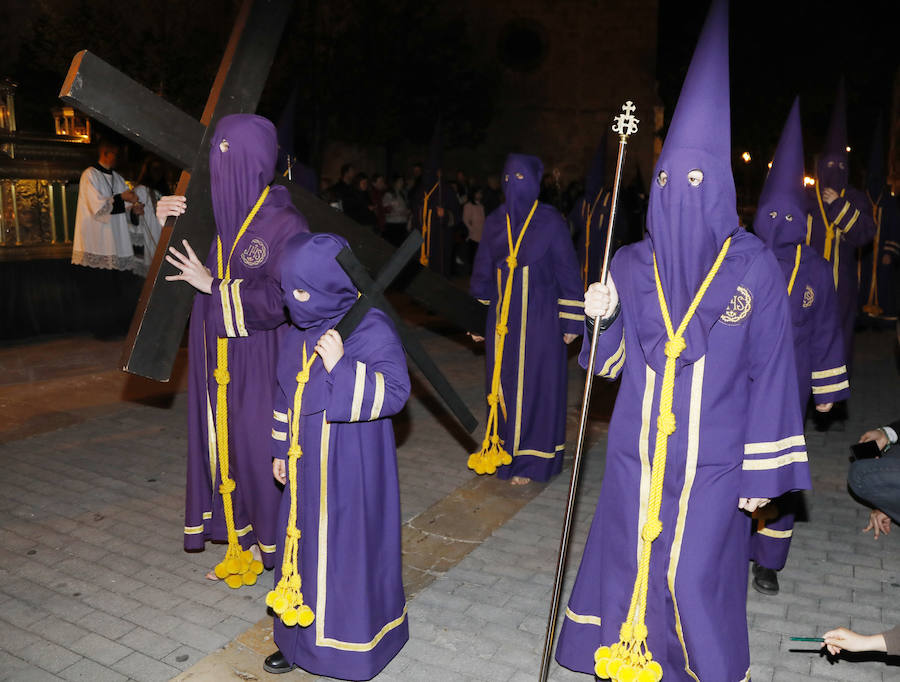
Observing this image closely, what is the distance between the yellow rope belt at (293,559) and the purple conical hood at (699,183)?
1.53m

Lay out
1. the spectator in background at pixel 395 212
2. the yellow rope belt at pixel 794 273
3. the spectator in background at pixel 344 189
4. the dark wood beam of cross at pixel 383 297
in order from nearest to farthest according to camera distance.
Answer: the dark wood beam of cross at pixel 383 297, the yellow rope belt at pixel 794 273, the spectator in background at pixel 344 189, the spectator in background at pixel 395 212

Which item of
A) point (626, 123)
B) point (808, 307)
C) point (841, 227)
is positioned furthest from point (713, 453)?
point (841, 227)

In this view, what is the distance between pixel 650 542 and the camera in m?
3.30

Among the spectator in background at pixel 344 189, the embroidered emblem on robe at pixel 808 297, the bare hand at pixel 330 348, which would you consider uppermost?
the spectator in background at pixel 344 189

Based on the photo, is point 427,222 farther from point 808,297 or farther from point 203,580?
point 203,580

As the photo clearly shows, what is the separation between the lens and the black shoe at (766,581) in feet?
16.0

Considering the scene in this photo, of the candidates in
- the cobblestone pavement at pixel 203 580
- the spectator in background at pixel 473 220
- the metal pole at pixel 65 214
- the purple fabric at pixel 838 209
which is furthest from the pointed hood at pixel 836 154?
the spectator in background at pixel 473 220

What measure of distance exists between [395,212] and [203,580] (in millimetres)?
13738

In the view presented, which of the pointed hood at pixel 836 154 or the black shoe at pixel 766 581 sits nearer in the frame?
the black shoe at pixel 766 581

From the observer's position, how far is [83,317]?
11.4 m

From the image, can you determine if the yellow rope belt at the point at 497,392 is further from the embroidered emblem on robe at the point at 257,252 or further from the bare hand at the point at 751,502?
the bare hand at the point at 751,502

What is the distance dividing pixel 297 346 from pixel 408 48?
2421 cm

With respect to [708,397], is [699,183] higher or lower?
higher

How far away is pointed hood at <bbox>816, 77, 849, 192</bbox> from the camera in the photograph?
8875 mm
